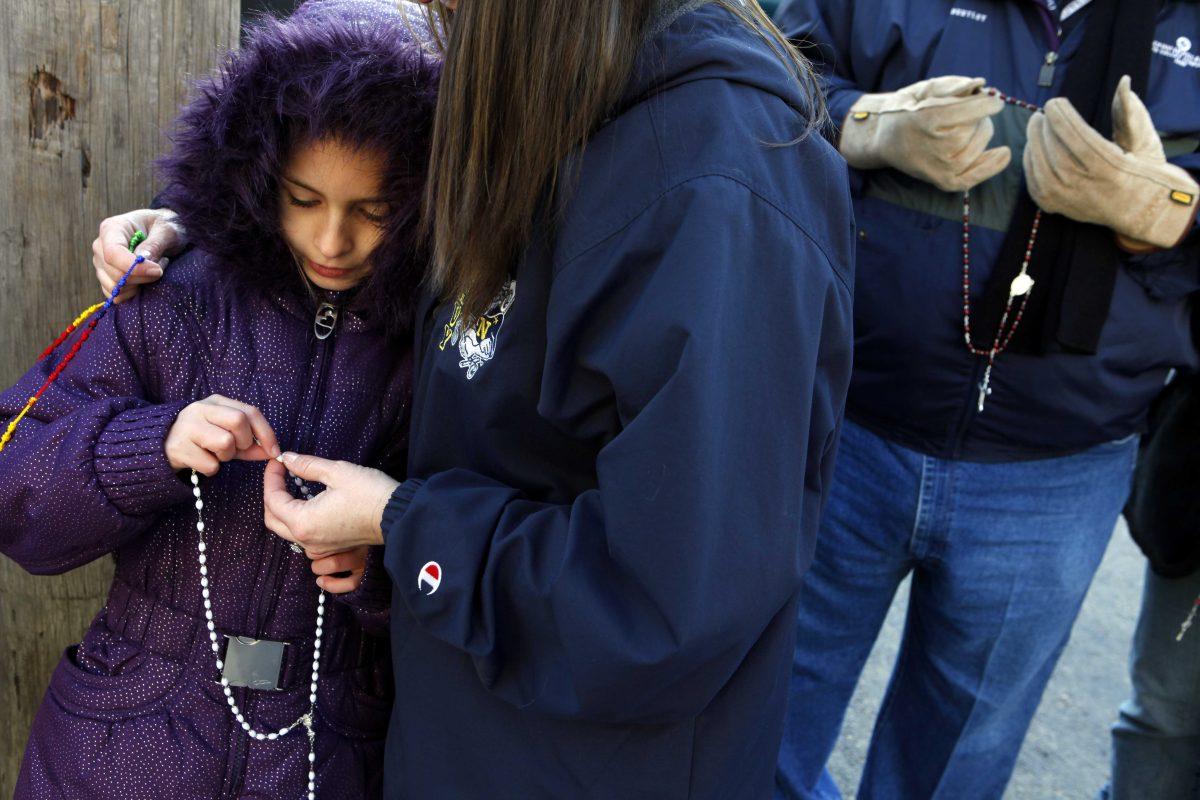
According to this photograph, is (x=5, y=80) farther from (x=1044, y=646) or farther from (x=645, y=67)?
(x=1044, y=646)

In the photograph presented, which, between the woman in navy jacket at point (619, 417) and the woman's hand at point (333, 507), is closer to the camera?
the woman in navy jacket at point (619, 417)

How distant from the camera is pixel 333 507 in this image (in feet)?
4.31

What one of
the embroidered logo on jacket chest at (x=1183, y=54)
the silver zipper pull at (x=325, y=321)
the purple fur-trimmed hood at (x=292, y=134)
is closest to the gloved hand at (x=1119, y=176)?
the embroidered logo on jacket chest at (x=1183, y=54)

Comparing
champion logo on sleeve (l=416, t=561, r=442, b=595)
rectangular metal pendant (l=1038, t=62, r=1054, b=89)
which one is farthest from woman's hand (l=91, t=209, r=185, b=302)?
rectangular metal pendant (l=1038, t=62, r=1054, b=89)

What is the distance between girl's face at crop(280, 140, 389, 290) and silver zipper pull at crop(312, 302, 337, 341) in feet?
0.10

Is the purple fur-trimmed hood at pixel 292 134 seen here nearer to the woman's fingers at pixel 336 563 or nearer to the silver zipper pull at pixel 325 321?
the silver zipper pull at pixel 325 321

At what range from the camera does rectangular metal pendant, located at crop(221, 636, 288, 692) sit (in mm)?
1476

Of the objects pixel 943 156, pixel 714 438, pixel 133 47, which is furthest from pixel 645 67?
pixel 133 47

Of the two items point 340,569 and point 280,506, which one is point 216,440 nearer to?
point 280,506

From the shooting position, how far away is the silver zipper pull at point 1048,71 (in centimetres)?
200

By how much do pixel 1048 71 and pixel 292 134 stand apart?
137 cm

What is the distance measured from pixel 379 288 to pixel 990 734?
1.58 m

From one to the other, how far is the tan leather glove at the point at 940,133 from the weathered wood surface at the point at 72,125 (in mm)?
1191

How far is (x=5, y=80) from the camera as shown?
5.70 feet
